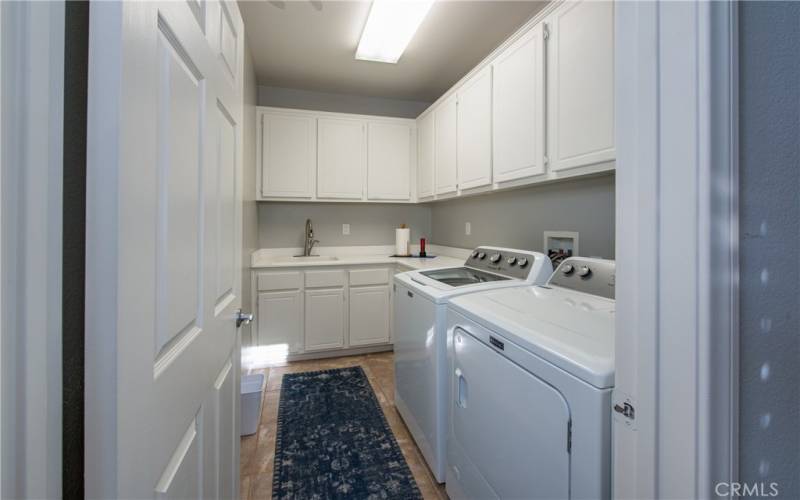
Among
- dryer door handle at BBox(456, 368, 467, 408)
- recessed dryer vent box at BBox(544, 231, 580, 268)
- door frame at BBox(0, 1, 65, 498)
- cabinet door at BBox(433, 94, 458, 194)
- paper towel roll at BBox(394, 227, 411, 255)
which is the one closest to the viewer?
door frame at BBox(0, 1, 65, 498)

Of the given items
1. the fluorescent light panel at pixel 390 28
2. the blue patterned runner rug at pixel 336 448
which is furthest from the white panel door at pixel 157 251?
the fluorescent light panel at pixel 390 28

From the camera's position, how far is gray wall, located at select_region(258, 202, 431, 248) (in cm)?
338

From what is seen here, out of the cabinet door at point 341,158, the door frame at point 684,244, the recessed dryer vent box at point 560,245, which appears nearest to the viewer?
the door frame at point 684,244

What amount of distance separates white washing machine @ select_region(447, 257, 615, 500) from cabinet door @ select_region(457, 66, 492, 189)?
41.1 inches

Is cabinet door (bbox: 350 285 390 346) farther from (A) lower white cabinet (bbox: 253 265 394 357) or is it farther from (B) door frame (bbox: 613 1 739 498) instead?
(B) door frame (bbox: 613 1 739 498)

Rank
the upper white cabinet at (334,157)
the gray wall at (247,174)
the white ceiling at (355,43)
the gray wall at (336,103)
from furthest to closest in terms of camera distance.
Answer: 1. the gray wall at (336,103)
2. the upper white cabinet at (334,157)
3. the gray wall at (247,174)
4. the white ceiling at (355,43)

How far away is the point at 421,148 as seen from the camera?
333 centimetres

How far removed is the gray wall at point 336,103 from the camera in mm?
3328

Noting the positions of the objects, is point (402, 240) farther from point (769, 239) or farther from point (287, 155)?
point (769, 239)

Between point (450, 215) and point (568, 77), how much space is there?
193 centimetres

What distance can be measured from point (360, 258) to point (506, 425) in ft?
8.17

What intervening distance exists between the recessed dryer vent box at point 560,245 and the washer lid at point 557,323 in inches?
18.2

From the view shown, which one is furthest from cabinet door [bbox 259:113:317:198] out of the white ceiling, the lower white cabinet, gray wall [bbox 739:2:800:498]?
gray wall [bbox 739:2:800:498]

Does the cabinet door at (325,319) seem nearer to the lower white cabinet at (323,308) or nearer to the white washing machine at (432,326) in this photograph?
the lower white cabinet at (323,308)
